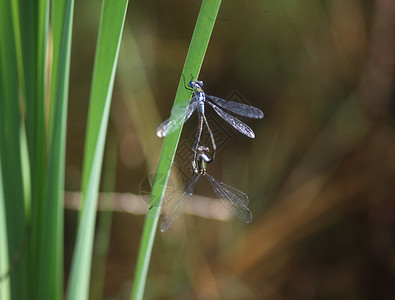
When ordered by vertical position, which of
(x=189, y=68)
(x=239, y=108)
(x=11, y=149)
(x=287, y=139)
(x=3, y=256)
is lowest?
(x=287, y=139)

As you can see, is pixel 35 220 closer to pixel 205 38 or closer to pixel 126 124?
pixel 205 38

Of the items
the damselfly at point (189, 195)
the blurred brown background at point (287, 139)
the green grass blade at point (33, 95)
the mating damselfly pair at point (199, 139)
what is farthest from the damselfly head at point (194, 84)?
the blurred brown background at point (287, 139)

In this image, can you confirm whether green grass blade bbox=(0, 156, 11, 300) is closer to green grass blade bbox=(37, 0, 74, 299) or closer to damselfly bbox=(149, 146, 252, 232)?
green grass blade bbox=(37, 0, 74, 299)

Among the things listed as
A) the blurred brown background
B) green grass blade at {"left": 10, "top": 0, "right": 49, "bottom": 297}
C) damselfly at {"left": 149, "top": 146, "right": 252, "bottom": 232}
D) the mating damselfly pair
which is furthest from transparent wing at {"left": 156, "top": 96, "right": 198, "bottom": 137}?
the blurred brown background

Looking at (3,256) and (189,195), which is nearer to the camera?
(3,256)

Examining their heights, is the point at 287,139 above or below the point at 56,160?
below

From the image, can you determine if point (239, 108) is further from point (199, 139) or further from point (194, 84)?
point (194, 84)

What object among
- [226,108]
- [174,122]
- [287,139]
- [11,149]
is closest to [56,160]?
A: [11,149]
